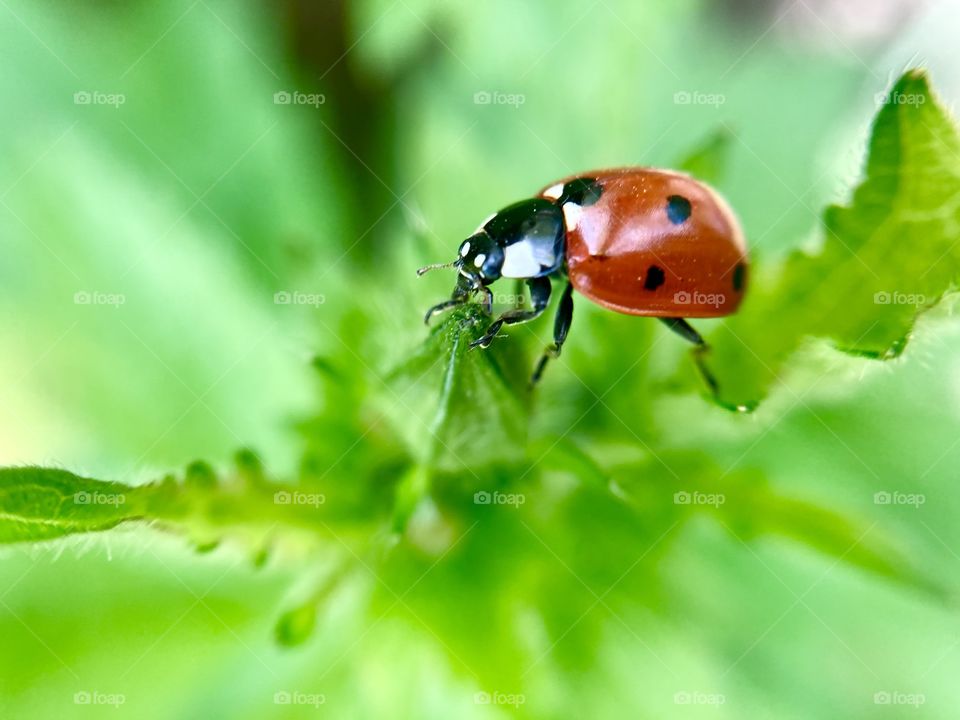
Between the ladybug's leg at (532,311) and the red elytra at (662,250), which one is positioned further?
the red elytra at (662,250)

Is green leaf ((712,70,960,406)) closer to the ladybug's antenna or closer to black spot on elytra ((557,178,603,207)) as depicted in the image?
black spot on elytra ((557,178,603,207))

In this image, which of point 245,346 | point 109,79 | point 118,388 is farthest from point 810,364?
point 109,79

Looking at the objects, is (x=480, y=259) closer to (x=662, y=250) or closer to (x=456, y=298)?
(x=456, y=298)

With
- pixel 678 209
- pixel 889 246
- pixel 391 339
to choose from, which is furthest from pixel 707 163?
pixel 391 339

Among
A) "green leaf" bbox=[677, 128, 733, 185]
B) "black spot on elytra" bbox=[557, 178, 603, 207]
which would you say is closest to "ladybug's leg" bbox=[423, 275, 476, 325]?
"black spot on elytra" bbox=[557, 178, 603, 207]

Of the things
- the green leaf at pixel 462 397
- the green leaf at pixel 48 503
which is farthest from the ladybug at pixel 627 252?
the green leaf at pixel 48 503

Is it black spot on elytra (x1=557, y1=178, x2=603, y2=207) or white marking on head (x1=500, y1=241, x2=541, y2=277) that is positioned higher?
black spot on elytra (x1=557, y1=178, x2=603, y2=207)

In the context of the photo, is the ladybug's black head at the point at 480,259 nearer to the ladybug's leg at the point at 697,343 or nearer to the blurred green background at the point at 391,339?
the blurred green background at the point at 391,339
